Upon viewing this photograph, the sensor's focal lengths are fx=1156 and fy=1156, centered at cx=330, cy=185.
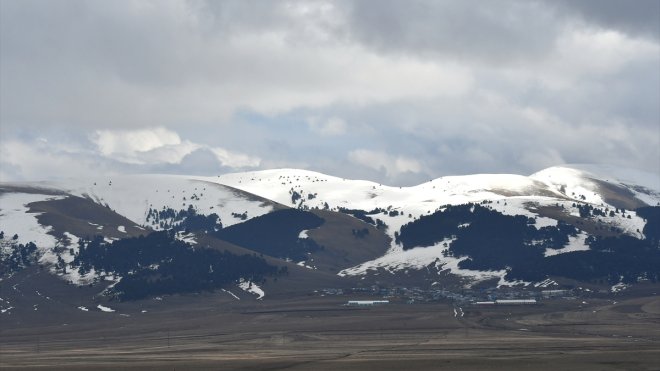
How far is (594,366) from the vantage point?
200 meters

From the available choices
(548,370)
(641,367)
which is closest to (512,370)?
(548,370)

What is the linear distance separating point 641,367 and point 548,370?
1581 cm

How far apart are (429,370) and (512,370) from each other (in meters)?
14.3

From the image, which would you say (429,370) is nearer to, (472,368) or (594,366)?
(472,368)

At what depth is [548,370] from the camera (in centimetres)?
19512

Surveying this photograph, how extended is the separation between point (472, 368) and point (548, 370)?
1314cm

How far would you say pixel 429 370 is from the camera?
199375 millimetres

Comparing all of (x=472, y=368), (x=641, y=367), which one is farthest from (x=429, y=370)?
(x=641, y=367)

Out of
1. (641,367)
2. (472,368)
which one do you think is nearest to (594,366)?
(641,367)

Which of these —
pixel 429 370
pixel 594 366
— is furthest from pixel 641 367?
pixel 429 370

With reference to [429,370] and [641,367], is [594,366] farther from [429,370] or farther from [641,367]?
[429,370]

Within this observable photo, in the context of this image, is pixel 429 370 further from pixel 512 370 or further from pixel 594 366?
pixel 594 366

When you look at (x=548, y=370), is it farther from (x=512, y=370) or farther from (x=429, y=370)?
(x=429, y=370)

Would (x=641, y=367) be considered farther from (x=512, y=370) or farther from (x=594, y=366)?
(x=512, y=370)
